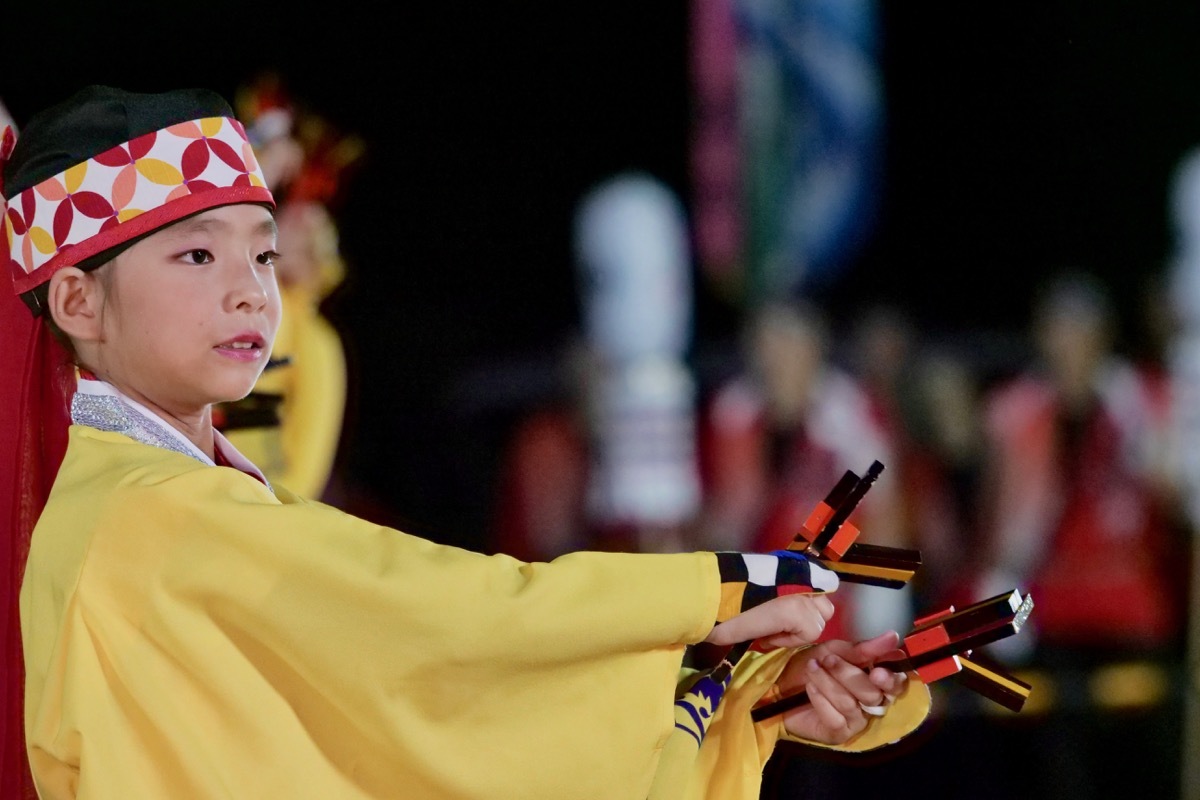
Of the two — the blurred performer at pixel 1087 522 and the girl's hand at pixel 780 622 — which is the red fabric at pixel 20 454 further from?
the blurred performer at pixel 1087 522

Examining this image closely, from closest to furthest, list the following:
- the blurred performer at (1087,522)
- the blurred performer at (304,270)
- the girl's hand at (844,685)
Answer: the girl's hand at (844,685) → the blurred performer at (304,270) → the blurred performer at (1087,522)

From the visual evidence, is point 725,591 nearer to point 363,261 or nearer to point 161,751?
point 161,751

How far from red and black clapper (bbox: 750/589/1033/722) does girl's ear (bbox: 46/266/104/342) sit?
0.77 metres

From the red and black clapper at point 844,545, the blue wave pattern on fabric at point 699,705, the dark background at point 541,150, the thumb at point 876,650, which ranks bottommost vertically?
the blue wave pattern on fabric at point 699,705

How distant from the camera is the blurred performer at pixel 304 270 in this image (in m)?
2.94

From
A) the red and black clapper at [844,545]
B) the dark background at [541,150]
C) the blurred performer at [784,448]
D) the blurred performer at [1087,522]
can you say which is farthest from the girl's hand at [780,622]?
the blurred performer at [1087,522]

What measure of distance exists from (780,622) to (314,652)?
0.39 meters

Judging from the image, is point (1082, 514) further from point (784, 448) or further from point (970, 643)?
point (970, 643)

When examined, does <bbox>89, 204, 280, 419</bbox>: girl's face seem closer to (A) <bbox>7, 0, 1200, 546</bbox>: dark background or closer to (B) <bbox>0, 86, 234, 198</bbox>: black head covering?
(B) <bbox>0, 86, 234, 198</bbox>: black head covering

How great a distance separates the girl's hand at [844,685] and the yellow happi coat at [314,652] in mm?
232

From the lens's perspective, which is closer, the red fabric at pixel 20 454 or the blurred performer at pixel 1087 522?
the red fabric at pixel 20 454

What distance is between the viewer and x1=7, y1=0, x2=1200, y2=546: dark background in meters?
3.02

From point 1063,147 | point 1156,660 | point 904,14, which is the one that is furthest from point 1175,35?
point 1156,660

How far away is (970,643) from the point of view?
1212mm
